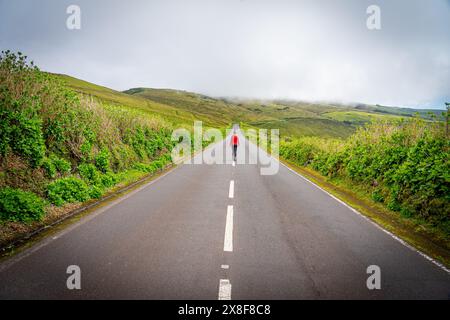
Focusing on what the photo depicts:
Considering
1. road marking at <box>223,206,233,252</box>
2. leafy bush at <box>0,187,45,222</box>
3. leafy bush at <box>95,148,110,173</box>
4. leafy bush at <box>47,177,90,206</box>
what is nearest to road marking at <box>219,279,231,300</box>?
road marking at <box>223,206,233,252</box>

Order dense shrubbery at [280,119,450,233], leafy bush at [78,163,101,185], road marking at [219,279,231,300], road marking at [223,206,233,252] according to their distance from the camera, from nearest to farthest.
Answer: road marking at [219,279,231,300] → road marking at [223,206,233,252] → dense shrubbery at [280,119,450,233] → leafy bush at [78,163,101,185]

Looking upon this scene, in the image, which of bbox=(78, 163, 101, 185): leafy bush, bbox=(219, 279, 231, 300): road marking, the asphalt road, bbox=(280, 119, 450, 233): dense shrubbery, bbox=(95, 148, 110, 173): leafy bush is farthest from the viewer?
bbox=(95, 148, 110, 173): leafy bush

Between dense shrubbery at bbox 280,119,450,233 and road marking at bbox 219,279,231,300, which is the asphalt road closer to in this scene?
road marking at bbox 219,279,231,300

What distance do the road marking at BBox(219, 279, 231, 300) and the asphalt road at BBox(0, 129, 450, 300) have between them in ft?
0.06

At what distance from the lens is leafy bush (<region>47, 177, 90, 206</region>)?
6.60m

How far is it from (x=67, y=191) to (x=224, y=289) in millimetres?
5822

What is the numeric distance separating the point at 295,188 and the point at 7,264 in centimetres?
923

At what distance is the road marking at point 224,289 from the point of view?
3.34 metres

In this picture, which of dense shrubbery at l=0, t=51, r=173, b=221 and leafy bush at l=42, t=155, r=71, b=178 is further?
leafy bush at l=42, t=155, r=71, b=178

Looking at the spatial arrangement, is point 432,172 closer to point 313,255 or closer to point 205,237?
point 313,255

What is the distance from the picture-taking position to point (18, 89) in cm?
698

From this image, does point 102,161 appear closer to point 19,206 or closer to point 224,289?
point 19,206

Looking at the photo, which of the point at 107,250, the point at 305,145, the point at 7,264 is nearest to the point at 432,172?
the point at 107,250

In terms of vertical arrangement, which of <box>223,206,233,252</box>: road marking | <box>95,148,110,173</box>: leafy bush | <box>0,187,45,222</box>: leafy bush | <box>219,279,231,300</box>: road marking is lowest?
<box>219,279,231,300</box>: road marking
